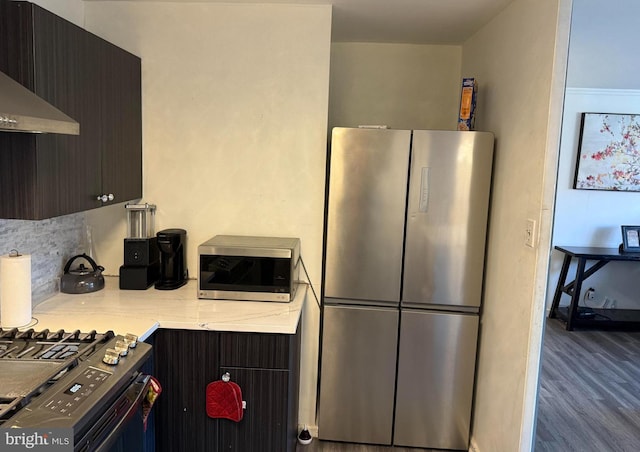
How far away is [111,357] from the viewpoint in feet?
4.90

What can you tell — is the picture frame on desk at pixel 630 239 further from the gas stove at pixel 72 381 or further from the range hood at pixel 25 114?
the range hood at pixel 25 114

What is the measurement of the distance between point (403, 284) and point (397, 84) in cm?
139

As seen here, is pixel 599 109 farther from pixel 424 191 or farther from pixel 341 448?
pixel 341 448

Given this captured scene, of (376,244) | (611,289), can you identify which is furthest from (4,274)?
(611,289)

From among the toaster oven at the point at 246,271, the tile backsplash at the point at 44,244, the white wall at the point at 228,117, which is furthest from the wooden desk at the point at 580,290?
the tile backsplash at the point at 44,244

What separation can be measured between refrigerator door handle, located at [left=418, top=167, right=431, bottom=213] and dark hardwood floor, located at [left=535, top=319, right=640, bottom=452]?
0.99 m

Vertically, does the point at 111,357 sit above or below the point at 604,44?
below

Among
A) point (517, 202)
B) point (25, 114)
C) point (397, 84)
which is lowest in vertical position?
point (517, 202)

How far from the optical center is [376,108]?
314 centimetres

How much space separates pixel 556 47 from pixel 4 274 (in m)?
2.30

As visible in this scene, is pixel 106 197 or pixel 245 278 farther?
pixel 245 278

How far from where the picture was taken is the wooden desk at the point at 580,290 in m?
3.43

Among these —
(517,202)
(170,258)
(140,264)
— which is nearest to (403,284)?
(517,202)

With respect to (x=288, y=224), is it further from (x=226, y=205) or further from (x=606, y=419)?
(x=606, y=419)
